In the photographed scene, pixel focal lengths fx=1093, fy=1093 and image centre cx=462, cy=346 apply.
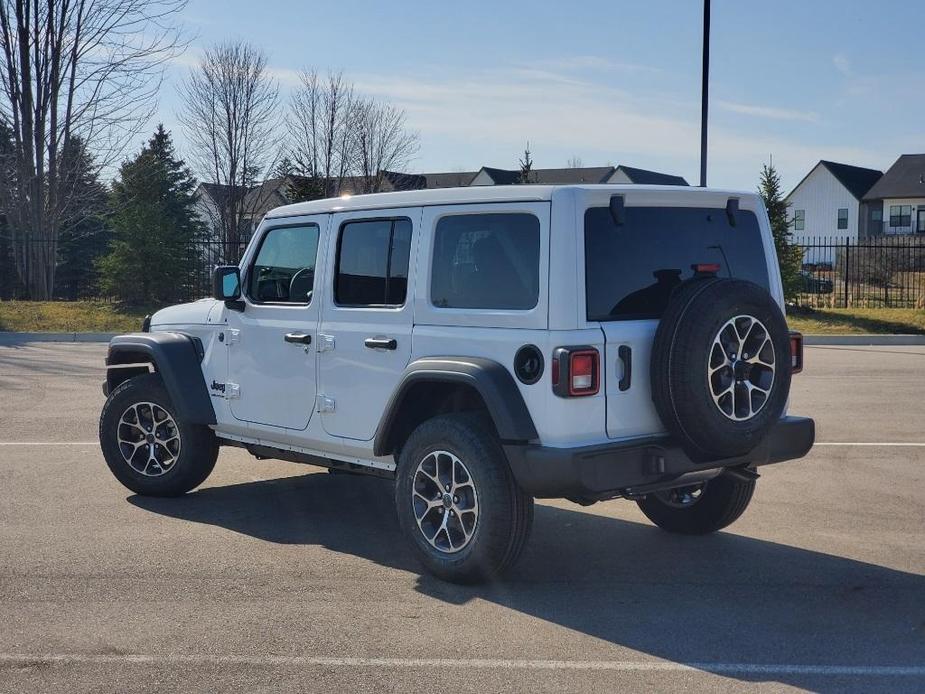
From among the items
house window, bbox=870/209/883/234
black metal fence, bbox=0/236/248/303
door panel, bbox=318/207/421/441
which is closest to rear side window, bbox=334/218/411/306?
door panel, bbox=318/207/421/441

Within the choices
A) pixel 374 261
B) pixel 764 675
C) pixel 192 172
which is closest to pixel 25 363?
pixel 374 261

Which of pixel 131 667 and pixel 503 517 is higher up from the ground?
pixel 503 517

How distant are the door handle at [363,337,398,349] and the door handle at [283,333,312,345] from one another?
1.74ft

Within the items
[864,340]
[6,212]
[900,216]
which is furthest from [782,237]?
[900,216]

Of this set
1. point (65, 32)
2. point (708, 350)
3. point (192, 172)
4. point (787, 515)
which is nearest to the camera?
point (708, 350)

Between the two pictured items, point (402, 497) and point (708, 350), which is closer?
point (708, 350)

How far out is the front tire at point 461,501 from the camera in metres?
5.34

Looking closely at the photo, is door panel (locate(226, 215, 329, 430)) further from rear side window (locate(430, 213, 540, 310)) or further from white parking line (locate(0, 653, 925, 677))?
white parking line (locate(0, 653, 925, 677))

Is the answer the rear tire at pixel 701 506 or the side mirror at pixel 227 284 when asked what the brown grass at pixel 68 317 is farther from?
the rear tire at pixel 701 506

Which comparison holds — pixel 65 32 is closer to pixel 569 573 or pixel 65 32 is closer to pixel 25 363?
pixel 25 363

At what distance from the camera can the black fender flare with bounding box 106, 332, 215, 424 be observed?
727 cm

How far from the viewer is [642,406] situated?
5371 millimetres

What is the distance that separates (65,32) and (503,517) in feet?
95.8

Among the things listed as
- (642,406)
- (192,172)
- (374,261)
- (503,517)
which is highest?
(192,172)
